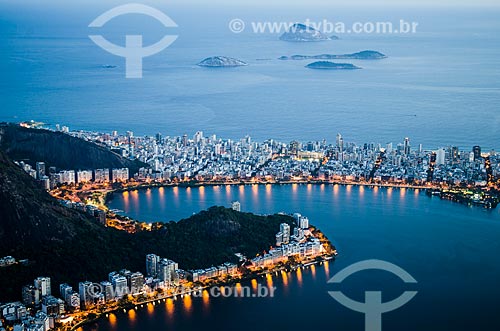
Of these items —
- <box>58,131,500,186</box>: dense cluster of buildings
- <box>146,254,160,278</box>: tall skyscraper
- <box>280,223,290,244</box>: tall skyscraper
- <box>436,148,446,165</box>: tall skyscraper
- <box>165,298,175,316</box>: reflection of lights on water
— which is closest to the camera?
<box>165,298,175,316</box>: reflection of lights on water

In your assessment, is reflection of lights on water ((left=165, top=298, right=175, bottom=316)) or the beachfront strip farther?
reflection of lights on water ((left=165, top=298, right=175, bottom=316))

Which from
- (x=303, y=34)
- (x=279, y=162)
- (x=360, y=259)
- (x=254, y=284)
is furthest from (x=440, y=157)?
(x=303, y=34)

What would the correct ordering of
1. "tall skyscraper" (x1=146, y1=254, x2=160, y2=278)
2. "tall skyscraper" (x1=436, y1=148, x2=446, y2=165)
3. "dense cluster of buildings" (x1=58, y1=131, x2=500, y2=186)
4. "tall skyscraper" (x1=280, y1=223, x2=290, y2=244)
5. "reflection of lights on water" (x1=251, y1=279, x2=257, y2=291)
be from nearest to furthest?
"tall skyscraper" (x1=146, y1=254, x2=160, y2=278), "reflection of lights on water" (x1=251, y1=279, x2=257, y2=291), "tall skyscraper" (x1=280, y1=223, x2=290, y2=244), "dense cluster of buildings" (x1=58, y1=131, x2=500, y2=186), "tall skyscraper" (x1=436, y1=148, x2=446, y2=165)

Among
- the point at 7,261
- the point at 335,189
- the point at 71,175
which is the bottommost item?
the point at 7,261

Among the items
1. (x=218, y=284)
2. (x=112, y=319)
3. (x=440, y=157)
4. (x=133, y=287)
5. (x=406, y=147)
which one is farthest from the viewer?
(x=406, y=147)

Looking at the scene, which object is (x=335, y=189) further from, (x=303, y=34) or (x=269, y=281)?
(x=303, y=34)

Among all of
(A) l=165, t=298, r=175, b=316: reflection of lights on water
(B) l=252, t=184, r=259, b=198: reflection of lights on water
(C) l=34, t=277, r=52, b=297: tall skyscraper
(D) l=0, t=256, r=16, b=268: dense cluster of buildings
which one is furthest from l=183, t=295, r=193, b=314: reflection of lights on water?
(B) l=252, t=184, r=259, b=198: reflection of lights on water

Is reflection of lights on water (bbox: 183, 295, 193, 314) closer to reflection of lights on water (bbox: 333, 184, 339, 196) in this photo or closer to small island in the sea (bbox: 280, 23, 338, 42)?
reflection of lights on water (bbox: 333, 184, 339, 196)

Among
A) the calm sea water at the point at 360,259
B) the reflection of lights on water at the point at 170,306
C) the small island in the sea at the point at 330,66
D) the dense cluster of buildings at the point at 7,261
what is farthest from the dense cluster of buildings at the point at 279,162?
the small island in the sea at the point at 330,66
